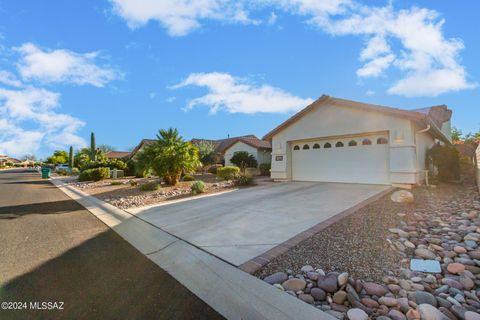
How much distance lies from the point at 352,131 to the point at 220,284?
32.7 ft

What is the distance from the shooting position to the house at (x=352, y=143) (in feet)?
29.8

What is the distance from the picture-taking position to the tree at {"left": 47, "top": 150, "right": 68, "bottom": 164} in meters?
61.6

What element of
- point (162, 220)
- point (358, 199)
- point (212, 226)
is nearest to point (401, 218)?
point (358, 199)

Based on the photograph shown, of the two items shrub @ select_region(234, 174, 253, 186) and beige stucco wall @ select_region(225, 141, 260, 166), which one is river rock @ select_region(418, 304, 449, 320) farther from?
beige stucco wall @ select_region(225, 141, 260, 166)

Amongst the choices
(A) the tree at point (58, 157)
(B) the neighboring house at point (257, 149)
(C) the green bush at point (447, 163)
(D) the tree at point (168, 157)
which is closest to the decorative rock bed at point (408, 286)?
(C) the green bush at point (447, 163)

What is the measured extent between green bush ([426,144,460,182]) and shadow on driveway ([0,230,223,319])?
479 inches

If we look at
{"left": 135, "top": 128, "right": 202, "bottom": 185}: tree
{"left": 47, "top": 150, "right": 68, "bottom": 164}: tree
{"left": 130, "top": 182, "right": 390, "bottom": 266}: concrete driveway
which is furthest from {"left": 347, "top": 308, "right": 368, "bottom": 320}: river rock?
{"left": 47, "top": 150, "right": 68, "bottom": 164}: tree

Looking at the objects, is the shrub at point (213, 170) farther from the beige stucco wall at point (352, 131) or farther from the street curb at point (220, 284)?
the street curb at point (220, 284)

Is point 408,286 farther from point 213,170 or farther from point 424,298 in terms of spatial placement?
point 213,170

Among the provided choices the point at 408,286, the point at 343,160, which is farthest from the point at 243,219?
the point at 343,160

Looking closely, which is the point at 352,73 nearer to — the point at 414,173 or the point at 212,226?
the point at 414,173

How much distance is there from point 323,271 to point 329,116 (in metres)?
9.76

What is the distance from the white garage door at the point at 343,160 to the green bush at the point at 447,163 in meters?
2.50

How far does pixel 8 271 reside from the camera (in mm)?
3219
